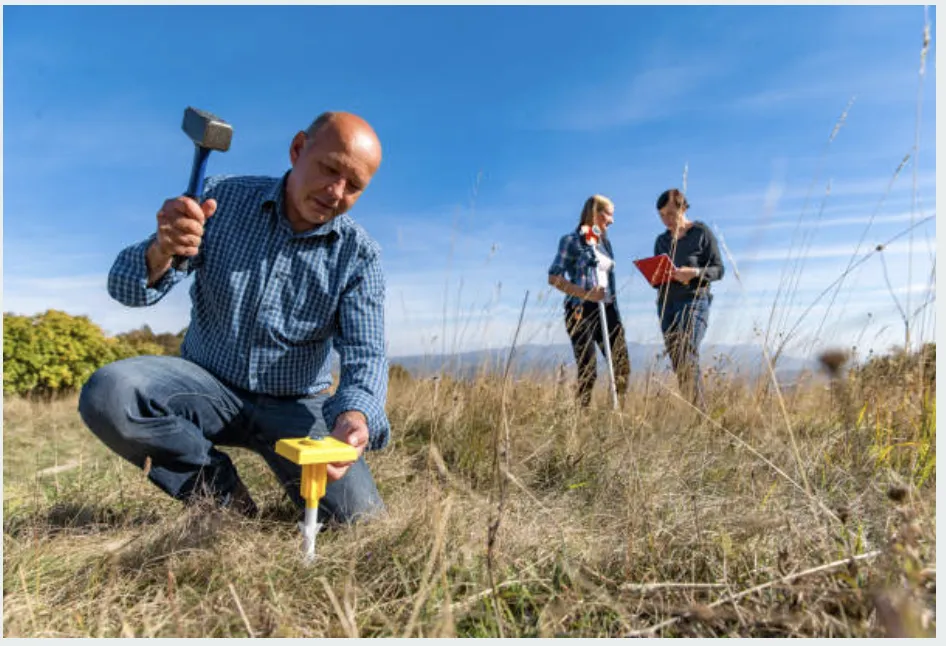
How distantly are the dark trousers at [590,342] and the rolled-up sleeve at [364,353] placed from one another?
1.85 metres

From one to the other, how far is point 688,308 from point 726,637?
2.84 m

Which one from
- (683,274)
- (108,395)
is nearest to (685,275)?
(683,274)

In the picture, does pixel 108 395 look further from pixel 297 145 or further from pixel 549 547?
pixel 549 547

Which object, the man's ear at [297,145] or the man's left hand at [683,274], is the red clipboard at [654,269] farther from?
the man's ear at [297,145]

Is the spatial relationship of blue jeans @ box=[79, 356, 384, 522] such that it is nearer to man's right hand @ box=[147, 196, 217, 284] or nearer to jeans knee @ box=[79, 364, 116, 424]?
jeans knee @ box=[79, 364, 116, 424]

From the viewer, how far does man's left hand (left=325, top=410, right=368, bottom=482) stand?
165 cm

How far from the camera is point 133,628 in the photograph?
4.37ft

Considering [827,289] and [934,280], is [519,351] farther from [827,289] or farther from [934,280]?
[934,280]

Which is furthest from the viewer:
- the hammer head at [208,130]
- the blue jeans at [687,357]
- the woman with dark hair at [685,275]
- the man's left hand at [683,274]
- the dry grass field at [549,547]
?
the man's left hand at [683,274]

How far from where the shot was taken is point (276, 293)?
210 cm

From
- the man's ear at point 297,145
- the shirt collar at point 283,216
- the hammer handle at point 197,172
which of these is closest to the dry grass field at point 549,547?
the shirt collar at point 283,216

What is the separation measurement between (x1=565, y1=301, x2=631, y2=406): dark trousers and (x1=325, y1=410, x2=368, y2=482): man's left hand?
2.19 meters

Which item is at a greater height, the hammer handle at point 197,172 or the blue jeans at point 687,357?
the hammer handle at point 197,172

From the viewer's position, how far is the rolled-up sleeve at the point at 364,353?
1.87m
